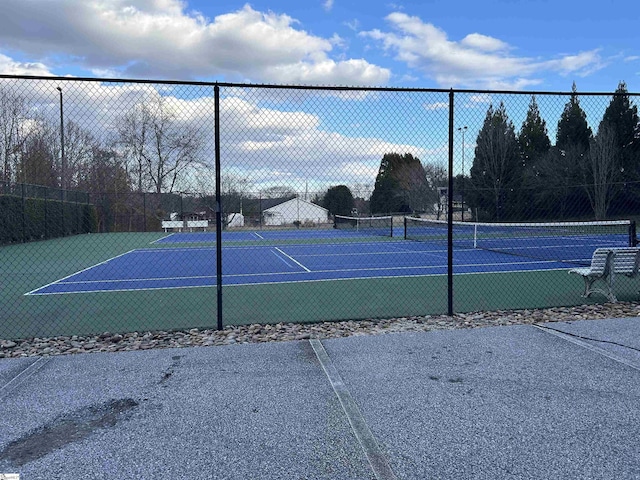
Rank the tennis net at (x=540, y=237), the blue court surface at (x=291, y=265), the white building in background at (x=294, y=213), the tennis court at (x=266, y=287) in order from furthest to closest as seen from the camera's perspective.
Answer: the white building in background at (x=294, y=213) < the tennis net at (x=540, y=237) < the blue court surface at (x=291, y=265) < the tennis court at (x=266, y=287)

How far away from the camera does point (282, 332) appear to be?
631cm

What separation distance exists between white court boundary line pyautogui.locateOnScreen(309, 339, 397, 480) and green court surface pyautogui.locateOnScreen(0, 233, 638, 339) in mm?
2293

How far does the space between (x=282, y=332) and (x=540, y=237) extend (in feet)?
74.8

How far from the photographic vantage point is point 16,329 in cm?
678

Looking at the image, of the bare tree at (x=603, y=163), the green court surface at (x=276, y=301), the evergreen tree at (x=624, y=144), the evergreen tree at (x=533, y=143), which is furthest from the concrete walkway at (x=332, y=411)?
the evergreen tree at (x=533, y=143)

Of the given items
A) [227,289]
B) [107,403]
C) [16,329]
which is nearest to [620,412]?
[107,403]

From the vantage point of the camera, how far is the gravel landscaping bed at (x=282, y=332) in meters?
5.75

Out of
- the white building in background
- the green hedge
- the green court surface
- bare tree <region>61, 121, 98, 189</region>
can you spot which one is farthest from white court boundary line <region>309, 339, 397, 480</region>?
the green hedge

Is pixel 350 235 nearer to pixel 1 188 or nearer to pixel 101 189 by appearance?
pixel 101 189

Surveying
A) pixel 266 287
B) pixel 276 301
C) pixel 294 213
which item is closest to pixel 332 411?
pixel 276 301

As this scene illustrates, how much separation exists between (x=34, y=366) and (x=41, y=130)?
1488 cm

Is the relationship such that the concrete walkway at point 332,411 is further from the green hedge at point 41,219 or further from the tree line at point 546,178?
the tree line at point 546,178

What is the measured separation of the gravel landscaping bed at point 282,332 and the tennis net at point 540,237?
232 inches

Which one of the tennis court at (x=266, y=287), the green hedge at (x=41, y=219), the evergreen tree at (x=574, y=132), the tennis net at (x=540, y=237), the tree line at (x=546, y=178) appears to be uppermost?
the evergreen tree at (x=574, y=132)
